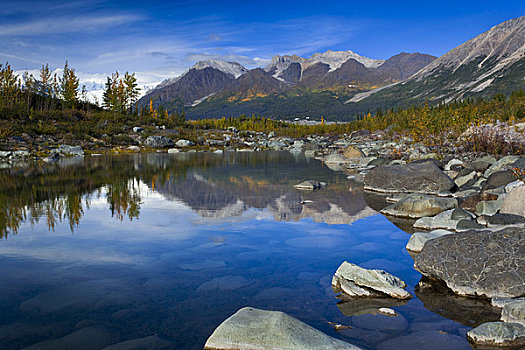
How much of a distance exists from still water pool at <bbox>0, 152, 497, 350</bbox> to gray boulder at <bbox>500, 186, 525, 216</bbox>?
3.03 metres

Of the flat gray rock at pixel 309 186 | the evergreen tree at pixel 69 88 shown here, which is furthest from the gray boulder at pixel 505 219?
the evergreen tree at pixel 69 88

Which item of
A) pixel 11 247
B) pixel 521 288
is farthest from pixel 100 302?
pixel 521 288

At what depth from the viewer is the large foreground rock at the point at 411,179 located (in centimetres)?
1650

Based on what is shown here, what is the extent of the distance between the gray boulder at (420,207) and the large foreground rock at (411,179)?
3774 millimetres

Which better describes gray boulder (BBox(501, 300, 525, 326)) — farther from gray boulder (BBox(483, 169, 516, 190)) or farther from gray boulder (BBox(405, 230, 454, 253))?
gray boulder (BBox(483, 169, 516, 190))

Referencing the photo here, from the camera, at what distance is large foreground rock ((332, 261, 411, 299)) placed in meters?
6.62

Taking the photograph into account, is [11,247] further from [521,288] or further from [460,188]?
[460,188]

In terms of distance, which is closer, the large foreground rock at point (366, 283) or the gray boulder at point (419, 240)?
the large foreground rock at point (366, 283)

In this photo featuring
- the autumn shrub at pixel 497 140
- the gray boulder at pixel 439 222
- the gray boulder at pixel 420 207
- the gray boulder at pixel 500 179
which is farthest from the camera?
the autumn shrub at pixel 497 140

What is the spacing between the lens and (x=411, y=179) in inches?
667

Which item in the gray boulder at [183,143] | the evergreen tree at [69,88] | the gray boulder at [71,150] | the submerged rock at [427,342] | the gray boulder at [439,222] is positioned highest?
the evergreen tree at [69,88]

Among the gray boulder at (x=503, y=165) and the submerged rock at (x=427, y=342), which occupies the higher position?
the gray boulder at (x=503, y=165)

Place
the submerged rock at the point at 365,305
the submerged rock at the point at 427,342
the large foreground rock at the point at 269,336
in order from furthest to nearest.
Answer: the submerged rock at the point at 365,305
the submerged rock at the point at 427,342
the large foreground rock at the point at 269,336

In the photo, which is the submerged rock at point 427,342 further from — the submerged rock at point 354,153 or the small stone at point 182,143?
the small stone at point 182,143
